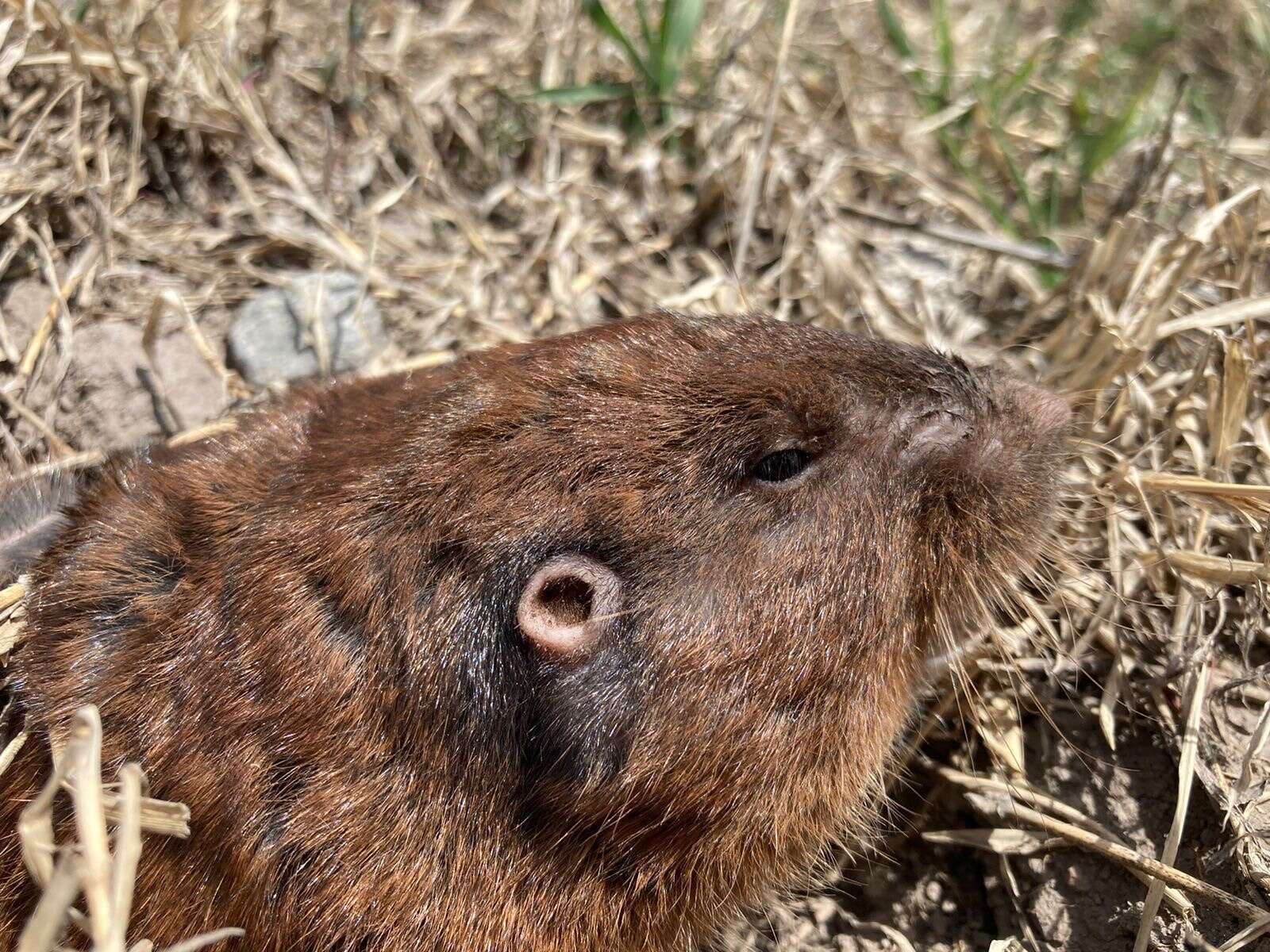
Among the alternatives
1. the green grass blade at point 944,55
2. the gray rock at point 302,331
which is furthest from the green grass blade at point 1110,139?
the gray rock at point 302,331

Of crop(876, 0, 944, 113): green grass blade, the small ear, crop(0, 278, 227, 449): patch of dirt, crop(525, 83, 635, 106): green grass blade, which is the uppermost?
crop(876, 0, 944, 113): green grass blade

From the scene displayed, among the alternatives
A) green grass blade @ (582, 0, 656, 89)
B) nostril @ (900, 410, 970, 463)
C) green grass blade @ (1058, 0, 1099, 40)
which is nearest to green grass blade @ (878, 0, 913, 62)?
green grass blade @ (1058, 0, 1099, 40)

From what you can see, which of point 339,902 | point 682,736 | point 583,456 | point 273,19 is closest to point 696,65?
point 273,19

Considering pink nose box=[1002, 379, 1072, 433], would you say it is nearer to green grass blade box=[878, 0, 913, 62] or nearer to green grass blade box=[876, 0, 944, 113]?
green grass blade box=[876, 0, 944, 113]

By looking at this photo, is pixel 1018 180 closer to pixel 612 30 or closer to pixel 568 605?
pixel 612 30

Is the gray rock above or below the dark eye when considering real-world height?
below

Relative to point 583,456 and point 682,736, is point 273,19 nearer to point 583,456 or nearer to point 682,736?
point 583,456

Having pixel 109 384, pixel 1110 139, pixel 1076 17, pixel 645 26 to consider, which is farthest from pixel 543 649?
pixel 1076 17
